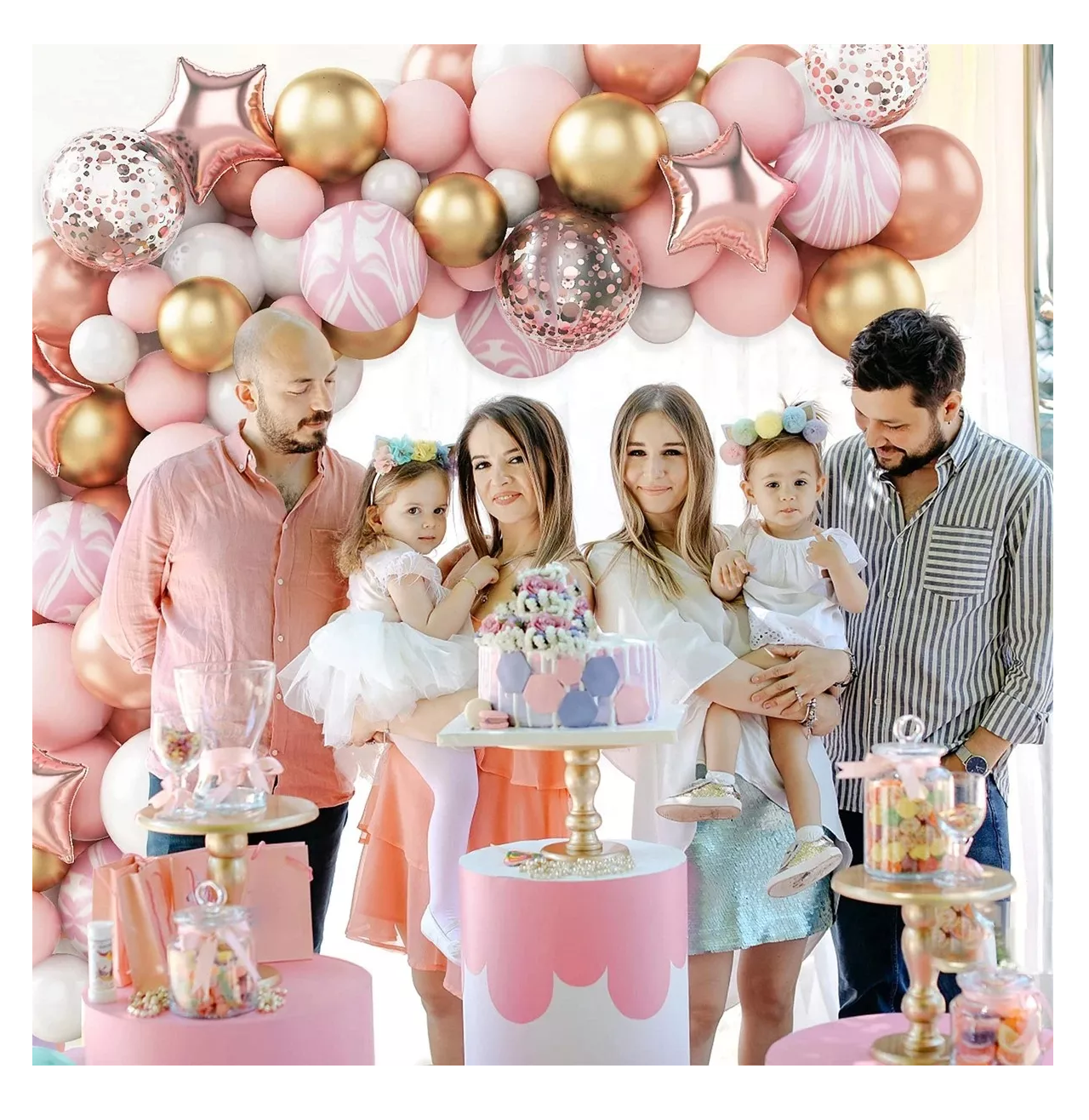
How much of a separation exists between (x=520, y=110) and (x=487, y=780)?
176cm

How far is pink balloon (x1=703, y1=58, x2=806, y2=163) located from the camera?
11.8 ft

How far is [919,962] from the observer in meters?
2.61

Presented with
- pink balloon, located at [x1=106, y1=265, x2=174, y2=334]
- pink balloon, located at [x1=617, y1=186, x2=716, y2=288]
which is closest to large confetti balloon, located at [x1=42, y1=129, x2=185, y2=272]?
pink balloon, located at [x1=106, y1=265, x2=174, y2=334]

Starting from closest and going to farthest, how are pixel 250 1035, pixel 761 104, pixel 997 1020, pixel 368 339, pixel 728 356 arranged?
1. pixel 997 1020
2. pixel 250 1035
3. pixel 761 104
4. pixel 368 339
5. pixel 728 356

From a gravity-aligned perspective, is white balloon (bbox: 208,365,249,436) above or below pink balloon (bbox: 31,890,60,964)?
above

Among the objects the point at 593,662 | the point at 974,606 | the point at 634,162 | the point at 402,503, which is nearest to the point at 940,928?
the point at 593,662

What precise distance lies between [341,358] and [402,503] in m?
0.51

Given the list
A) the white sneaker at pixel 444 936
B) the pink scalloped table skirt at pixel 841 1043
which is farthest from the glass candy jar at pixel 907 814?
the white sneaker at pixel 444 936

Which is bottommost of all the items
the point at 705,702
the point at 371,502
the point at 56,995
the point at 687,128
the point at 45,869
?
the point at 56,995

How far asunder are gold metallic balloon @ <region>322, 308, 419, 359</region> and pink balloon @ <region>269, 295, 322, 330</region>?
0.05m

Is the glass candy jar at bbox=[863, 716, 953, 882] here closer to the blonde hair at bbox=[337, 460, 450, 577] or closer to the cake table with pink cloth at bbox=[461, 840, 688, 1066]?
the cake table with pink cloth at bbox=[461, 840, 688, 1066]


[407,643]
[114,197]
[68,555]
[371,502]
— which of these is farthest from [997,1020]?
[114,197]

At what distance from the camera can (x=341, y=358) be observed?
375cm

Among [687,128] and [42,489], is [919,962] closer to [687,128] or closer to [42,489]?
[687,128]
